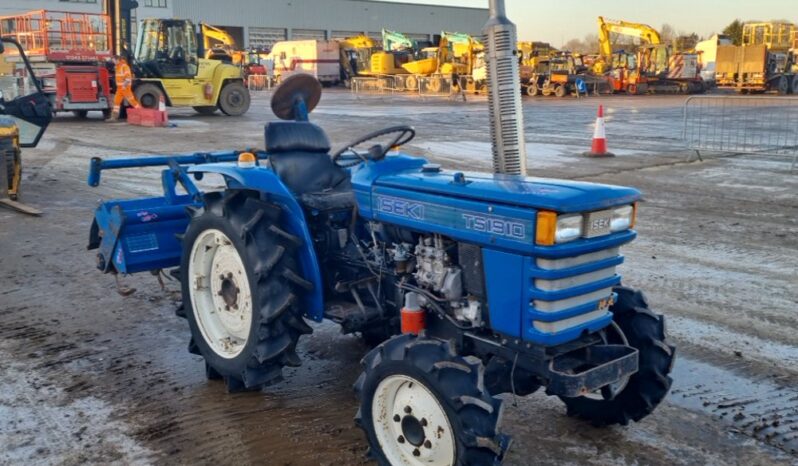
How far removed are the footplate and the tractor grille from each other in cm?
15

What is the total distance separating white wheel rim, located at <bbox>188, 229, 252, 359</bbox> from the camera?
13.5 ft

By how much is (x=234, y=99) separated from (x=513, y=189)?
20.9 meters

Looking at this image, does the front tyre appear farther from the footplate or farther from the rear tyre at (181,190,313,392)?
the rear tyre at (181,190,313,392)

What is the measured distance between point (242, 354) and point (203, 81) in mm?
19590

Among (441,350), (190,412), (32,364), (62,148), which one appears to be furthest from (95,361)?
(62,148)

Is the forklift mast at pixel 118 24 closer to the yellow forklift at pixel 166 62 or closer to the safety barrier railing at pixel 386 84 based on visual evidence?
the yellow forklift at pixel 166 62

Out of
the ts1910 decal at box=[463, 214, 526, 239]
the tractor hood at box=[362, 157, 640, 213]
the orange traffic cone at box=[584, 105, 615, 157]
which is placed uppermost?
the tractor hood at box=[362, 157, 640, 213]

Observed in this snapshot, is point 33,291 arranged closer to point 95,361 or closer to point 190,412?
point 95,361

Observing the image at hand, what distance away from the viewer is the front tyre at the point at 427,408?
2.81 m

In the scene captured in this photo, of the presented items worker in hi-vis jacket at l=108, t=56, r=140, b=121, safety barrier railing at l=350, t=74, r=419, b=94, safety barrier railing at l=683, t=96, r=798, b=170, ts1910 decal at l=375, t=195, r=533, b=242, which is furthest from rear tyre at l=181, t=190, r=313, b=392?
safety barrier railing at l=350, t=74, r=419, b=94

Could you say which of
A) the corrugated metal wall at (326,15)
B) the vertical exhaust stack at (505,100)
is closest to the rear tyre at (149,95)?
the vertical exhaust stack at (505,100)

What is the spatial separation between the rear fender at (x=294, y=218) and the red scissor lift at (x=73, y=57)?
17766mm

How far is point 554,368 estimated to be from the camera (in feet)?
10.3

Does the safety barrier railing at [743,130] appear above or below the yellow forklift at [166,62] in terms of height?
below
